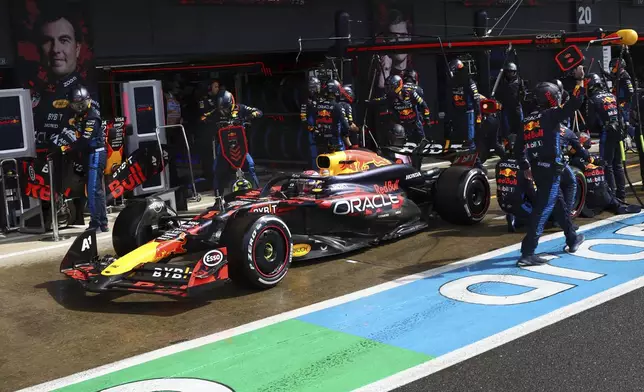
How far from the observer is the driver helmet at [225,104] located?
1241 centimetres

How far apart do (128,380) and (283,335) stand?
1.34m

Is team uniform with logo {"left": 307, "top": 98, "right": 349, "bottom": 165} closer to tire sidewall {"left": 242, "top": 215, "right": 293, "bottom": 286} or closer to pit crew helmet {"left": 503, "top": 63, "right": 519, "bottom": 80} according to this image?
pit crew helmet {"left": 503, "top": 63, "right": 519, "bottom": 80}

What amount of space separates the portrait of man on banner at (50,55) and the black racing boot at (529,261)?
7.16 meters

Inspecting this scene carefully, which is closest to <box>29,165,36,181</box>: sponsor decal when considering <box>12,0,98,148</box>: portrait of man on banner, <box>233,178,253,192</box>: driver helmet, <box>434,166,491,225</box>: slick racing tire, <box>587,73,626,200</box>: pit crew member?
<box>12,0,98,148</box>: portrait of man on banner

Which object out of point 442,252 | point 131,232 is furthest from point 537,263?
point 131,232

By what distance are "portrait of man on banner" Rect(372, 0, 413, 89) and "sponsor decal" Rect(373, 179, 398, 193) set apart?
8.06 meters

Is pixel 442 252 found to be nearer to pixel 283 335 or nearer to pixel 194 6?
pixel 283 335

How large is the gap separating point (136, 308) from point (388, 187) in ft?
11.6

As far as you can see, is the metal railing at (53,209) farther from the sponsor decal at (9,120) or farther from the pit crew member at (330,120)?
the pit crew member at (330,120)

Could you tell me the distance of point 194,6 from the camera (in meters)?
14.3

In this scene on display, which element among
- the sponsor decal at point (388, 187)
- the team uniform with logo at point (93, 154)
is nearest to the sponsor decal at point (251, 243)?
the sponsor decal at point (388, 187)

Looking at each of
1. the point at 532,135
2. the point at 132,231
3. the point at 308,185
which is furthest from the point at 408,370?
the point at 132,231

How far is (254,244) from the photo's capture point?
24.5ft

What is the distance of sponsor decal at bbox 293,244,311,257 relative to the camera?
8484 millimetres
